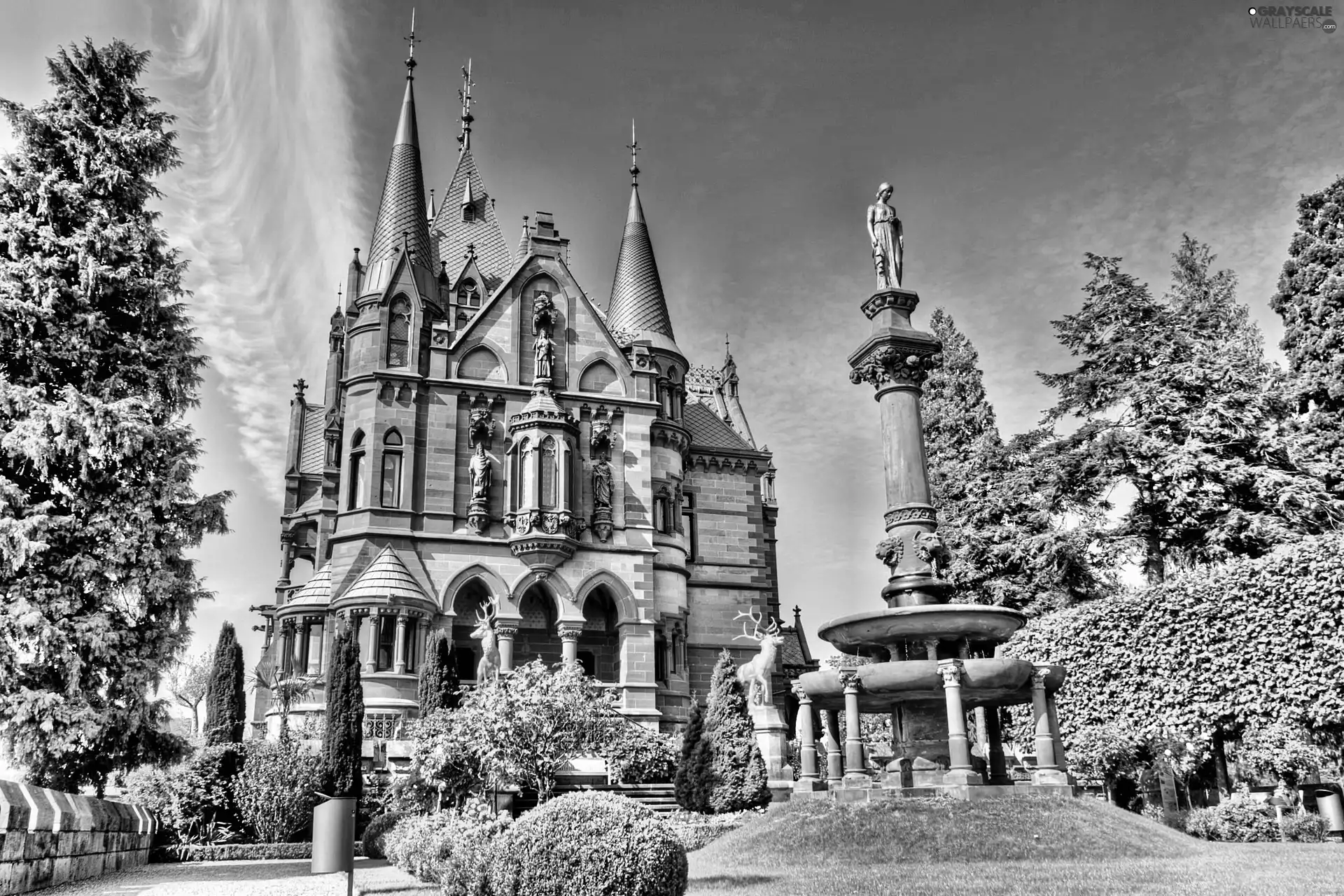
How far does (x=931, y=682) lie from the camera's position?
15750 millimetres

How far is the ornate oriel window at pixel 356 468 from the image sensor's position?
1447 inches

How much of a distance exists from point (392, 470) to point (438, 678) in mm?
9861

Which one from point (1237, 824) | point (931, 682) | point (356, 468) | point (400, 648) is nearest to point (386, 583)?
point (400, 648)

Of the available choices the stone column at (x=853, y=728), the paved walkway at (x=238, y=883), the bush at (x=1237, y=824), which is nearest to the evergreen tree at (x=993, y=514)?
the bush at (x=1237, y=824)

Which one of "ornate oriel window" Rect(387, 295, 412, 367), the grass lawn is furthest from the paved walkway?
"ornate oriel window" Rect(387, 295, 412, 367)

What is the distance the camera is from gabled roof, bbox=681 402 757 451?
151 feet

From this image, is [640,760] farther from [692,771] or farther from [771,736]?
[692,771]

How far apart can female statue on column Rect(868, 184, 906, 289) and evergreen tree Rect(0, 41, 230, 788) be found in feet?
41.6

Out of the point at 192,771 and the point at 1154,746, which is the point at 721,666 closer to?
the point at 1154,746

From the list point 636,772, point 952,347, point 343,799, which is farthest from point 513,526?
point 343,799

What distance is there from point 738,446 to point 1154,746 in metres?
24.9

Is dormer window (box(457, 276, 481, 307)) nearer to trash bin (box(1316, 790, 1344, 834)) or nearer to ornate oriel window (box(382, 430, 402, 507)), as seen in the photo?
ornate oriel window (box(382, 430, 402, 507))

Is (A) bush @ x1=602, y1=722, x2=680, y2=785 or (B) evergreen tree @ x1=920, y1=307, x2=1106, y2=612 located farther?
(B) evergreen tree @ x1=920, y1=307, x2=1106, y2=612

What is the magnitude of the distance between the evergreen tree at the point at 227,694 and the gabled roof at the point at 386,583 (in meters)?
3.73
